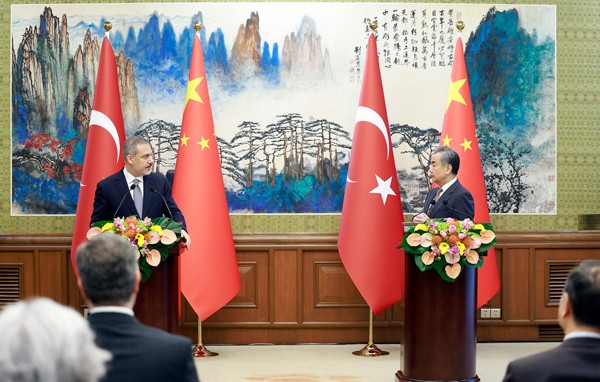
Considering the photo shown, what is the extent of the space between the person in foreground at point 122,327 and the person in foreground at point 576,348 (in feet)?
2.99

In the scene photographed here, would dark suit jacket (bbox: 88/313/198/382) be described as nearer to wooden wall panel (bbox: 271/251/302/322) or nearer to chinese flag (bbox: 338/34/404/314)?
chinese flag (bbox: 338/34/404/314)

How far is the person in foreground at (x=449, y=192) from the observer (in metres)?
5.41

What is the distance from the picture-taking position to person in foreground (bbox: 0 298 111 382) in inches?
56.5

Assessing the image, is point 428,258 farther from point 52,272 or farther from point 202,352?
point 52,272

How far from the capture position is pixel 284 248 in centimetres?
704

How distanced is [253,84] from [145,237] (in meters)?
2.70

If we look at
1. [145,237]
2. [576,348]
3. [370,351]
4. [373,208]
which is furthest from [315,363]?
[576,348]

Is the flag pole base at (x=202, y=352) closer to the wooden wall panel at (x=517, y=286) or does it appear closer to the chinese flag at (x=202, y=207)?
the chinese flag at (x=202, y=207)

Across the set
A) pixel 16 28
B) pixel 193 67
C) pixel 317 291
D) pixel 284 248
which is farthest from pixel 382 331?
pixel 16 28

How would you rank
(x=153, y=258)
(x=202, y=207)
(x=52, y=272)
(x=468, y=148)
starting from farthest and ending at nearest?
(x=52, y=272) → (x=468, y=148) → (x=202, y=207) → (x=153, y=258)

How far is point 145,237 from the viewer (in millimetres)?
4742

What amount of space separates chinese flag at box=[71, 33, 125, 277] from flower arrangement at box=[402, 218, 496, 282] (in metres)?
2.71

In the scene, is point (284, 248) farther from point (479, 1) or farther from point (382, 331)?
point (479, 1)

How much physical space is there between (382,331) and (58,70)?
12.3ft
